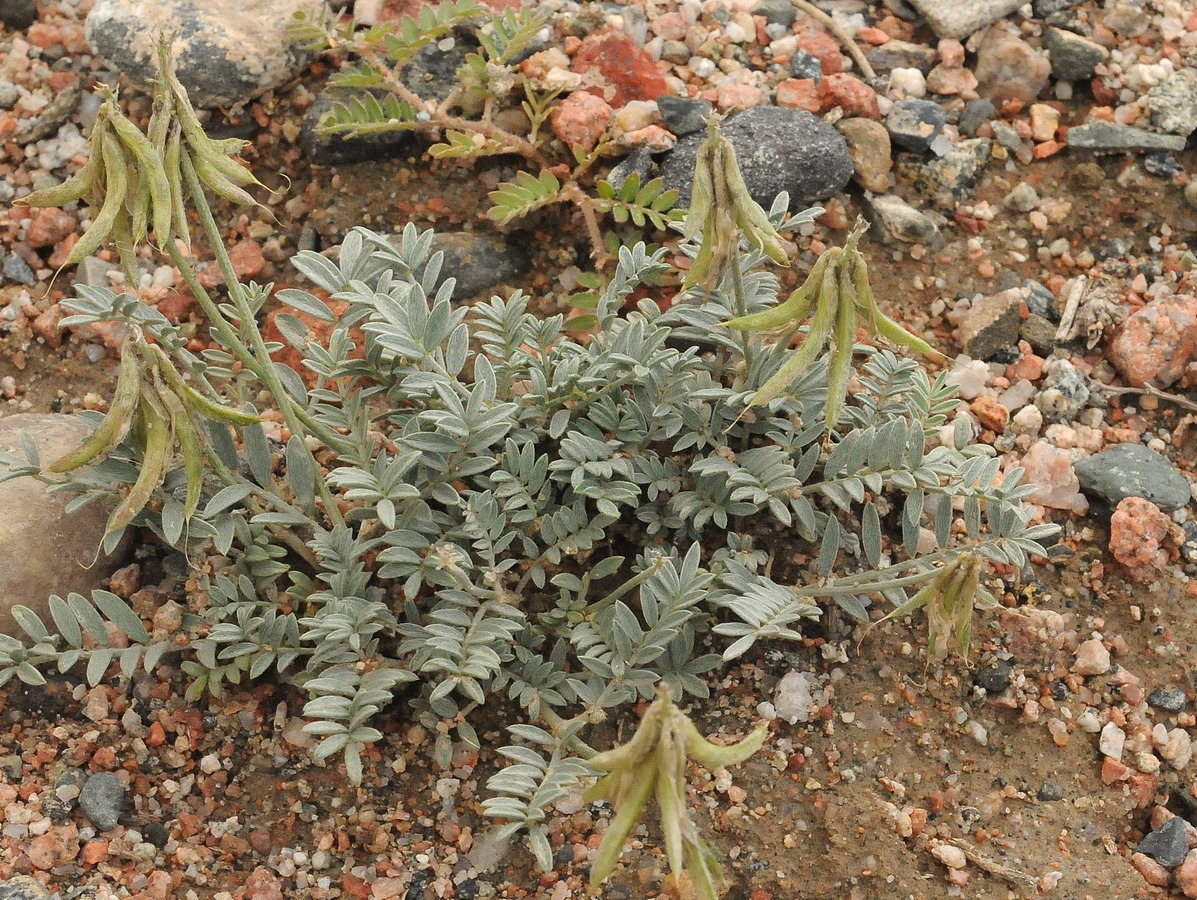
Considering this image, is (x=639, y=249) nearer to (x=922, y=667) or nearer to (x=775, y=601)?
(x=775, y=601)

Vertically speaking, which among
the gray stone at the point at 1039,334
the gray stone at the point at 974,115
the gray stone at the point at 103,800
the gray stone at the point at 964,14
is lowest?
the gray stone at the point at 103,800

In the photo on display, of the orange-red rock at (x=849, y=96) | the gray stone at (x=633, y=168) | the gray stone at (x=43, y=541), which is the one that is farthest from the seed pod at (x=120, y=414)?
the orange-red rock at (x=849, y=96)

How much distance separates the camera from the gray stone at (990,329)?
379 cm

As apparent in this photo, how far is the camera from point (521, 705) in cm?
292

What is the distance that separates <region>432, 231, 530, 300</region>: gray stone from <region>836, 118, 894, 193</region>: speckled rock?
3.82 feet

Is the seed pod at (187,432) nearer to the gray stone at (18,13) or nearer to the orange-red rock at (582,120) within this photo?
the orange-red rock at (582,120)

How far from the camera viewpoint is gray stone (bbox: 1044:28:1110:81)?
14.0 ft

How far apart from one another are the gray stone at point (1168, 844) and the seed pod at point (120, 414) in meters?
2.56

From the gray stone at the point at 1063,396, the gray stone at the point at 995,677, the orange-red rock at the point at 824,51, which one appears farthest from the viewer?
the orange-red rock at the point at 824,51

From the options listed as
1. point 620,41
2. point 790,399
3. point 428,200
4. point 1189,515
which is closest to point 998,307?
point 1189,515

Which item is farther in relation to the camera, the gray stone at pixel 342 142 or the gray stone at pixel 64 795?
the gray stone at pixel 342 142

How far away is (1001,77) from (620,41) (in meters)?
1.37

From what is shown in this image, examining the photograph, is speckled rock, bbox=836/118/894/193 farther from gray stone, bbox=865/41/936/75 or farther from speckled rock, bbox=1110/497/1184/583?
speckled rock, bbox=1110/497/1184/583

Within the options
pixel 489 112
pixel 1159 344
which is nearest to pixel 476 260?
pixel 489 112
